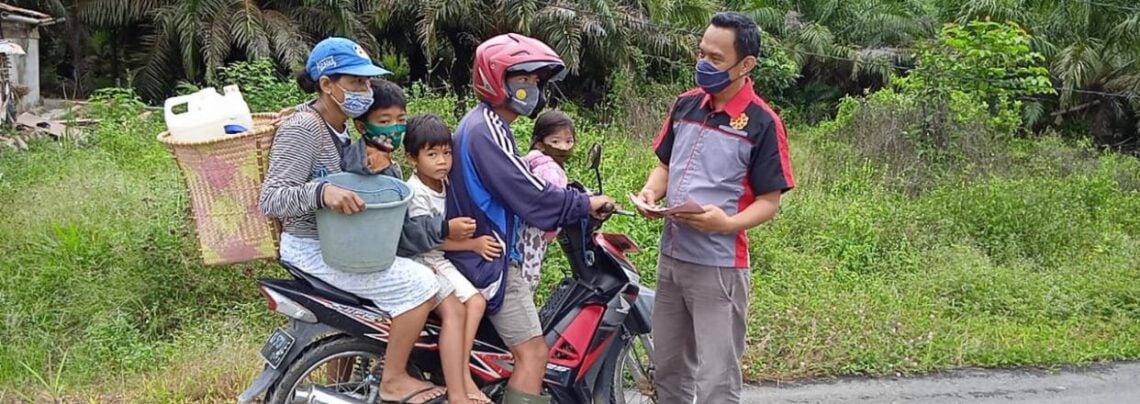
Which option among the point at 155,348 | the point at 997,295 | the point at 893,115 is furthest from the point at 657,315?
the point at 893,115

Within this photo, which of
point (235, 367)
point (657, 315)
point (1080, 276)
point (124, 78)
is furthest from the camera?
point (124, 78)

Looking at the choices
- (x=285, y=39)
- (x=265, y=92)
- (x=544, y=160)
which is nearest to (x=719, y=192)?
(x=544, y=160)

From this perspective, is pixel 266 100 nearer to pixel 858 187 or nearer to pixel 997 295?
pixel 858 187

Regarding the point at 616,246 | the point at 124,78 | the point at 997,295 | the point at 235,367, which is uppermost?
the point at 616,246

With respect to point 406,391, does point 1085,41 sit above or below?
above

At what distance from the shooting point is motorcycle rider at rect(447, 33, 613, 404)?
3355 millimetres

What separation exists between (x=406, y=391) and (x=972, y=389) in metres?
3.18

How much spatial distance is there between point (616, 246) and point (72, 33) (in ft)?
49.6

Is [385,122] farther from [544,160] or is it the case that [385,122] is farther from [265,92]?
[265,92]

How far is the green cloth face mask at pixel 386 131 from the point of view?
3.49 m

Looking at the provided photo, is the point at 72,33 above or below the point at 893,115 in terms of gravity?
below

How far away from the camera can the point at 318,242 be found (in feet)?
11.3

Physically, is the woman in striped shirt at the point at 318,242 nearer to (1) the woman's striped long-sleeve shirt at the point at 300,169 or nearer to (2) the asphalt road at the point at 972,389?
(1) the woman's striped long-sleeve shirt at the point at 300,169

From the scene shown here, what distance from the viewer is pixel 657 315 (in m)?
3.79
